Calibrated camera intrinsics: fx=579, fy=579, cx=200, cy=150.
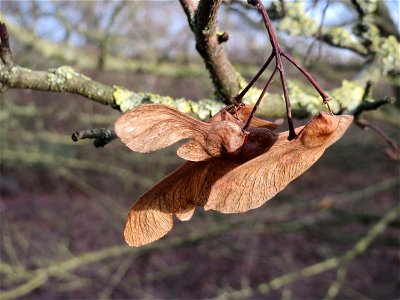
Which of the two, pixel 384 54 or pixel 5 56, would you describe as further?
pixel 384 54

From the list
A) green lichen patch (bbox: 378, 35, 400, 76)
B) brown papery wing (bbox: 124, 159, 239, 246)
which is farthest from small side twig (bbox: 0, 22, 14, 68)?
green lichen patch (bbox: 378, 35, 400, 76)

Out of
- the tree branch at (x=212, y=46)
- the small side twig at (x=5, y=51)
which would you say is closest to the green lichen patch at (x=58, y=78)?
the small side twig at (x=5, y=51)

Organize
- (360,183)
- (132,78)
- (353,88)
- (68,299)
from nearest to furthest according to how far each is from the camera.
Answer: (353,88) < (132,78) < (68,299) < (360,183)

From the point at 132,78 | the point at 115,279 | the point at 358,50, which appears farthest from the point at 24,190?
the point at 358,50

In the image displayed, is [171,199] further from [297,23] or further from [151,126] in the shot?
[297,23]

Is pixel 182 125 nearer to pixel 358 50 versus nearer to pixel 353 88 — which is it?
pixel 353 88

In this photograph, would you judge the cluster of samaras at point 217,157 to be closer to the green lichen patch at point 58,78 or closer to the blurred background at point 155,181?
the green lichen patch at point 58,78
